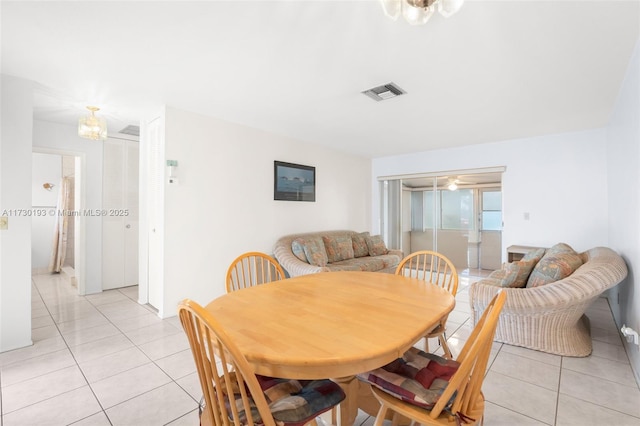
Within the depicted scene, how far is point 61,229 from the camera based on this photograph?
18.1 ft

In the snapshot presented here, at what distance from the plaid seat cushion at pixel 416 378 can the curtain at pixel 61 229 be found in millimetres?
6392

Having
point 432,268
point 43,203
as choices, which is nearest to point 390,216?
point 432,268

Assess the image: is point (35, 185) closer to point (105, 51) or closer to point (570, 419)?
point (105, 51)

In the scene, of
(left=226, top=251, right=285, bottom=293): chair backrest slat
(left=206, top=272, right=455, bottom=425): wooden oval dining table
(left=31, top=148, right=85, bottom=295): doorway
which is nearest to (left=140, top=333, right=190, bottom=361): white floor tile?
(left=226, top=251, right=285, bottom=293): chair backrest slat

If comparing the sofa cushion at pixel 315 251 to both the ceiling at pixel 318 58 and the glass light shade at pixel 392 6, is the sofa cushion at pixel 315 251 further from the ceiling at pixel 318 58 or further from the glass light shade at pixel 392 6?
the glass light shade at pixel 392 6

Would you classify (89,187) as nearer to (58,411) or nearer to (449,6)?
(58,411)

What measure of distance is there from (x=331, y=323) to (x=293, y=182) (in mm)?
3420

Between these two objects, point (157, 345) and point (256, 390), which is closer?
point (256, 390)

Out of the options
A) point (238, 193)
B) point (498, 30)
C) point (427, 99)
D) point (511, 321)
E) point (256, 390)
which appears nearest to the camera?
point (256, 390)

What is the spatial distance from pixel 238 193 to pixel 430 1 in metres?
3.06

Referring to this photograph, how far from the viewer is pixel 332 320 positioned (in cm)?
128

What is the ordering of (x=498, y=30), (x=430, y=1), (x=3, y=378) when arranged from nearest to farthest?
1. (x=430, y=1)
2. (x=498, y=30)
3. (x=3, y=378)

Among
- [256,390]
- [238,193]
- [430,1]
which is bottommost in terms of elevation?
[256,390]

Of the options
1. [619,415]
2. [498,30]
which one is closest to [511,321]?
[619,415]
